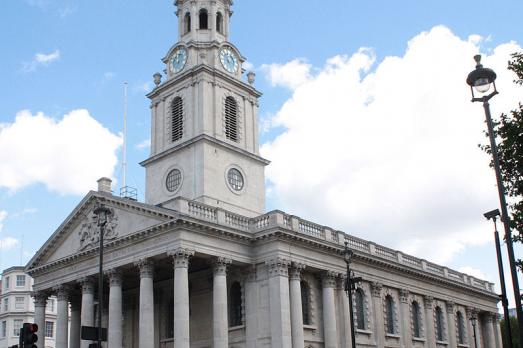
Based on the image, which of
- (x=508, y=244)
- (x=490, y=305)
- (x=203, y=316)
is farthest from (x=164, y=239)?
(x=490, y=305)

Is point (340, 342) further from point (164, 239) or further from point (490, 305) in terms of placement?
point (490, 305)

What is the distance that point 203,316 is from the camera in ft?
148

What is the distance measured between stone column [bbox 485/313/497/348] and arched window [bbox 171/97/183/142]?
33.9 metres

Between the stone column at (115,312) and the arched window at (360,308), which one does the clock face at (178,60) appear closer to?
the stone column at (115,312)

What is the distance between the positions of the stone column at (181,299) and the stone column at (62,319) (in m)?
11.2

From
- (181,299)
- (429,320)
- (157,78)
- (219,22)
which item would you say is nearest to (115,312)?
(181,299)

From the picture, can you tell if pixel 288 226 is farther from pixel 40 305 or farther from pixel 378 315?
pixel 40 305

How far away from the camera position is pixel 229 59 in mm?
55625

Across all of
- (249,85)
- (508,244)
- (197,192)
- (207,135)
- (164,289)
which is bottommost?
(508,244)

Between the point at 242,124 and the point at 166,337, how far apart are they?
56.1 feet

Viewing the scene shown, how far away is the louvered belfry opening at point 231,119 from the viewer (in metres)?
53.3

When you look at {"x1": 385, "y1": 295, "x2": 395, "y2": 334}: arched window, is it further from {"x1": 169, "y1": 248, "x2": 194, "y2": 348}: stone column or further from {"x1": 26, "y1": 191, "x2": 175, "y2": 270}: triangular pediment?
{"x1": 26, "y1": 191, "x2": 175, "y2": 270}: triangular pediment

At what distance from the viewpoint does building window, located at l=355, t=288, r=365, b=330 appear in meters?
49.2

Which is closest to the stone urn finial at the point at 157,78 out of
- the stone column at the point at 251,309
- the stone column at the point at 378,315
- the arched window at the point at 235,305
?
the arched window at the point at 235,305
